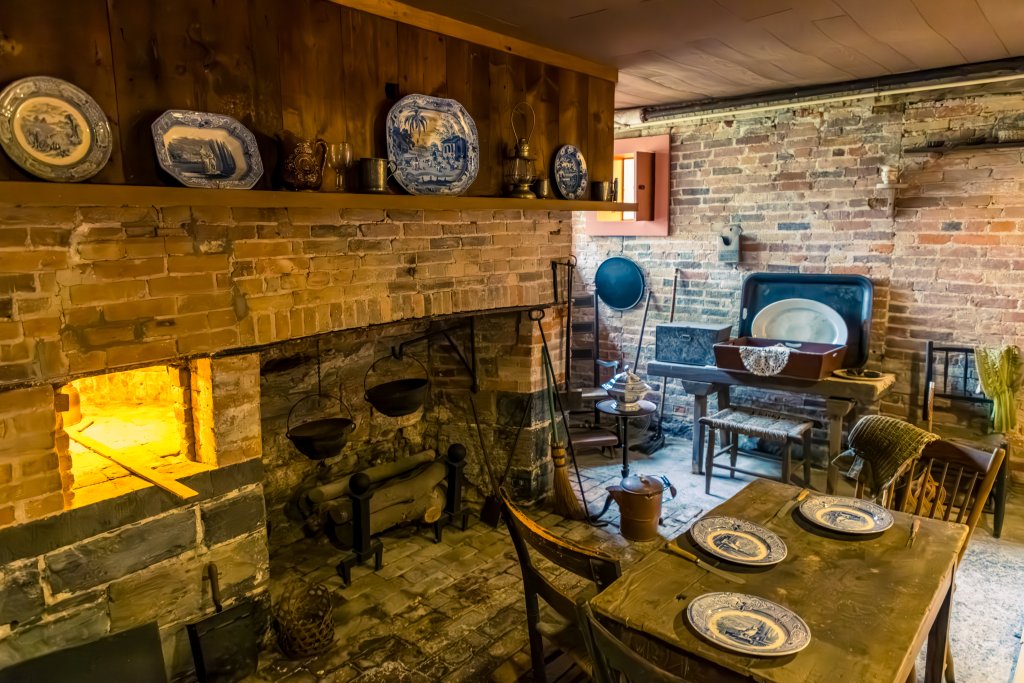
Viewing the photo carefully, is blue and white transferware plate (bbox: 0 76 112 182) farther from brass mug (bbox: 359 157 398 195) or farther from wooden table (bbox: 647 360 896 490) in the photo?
wooden table (bbox: 647 360 896 490)

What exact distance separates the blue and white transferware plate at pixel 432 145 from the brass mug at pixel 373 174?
185 millimetres

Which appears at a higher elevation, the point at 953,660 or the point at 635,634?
the point at 635,634

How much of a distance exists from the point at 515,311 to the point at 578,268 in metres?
2.30

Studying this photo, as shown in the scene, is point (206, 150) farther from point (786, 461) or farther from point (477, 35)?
point (786, 461)

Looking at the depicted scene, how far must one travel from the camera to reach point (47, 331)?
211 centimetres

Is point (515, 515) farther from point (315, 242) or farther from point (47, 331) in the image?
point (47, 331)

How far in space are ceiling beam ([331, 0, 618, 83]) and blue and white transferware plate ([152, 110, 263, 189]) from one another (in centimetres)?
70

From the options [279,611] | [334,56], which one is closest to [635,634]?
[279,611]

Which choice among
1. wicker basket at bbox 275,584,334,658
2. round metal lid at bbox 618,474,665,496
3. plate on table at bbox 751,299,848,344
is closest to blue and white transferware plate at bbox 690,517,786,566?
round metal lid at bbox 618,474,665,496

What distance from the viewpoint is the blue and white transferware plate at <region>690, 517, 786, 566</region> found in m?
2.24

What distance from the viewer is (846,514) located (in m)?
2.56

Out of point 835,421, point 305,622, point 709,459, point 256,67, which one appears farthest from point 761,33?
point 305,622

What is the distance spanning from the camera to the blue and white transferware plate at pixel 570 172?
370 cm

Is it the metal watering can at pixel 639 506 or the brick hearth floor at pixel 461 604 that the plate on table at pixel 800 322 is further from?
the metal watering can at pixel 639 506
